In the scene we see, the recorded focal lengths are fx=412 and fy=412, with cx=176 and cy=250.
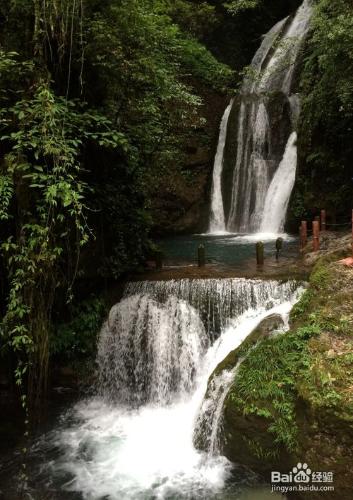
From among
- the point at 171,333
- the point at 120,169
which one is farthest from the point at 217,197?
the point at 171,333

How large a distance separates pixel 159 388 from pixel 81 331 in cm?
200

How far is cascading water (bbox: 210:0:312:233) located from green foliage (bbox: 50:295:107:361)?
863cm

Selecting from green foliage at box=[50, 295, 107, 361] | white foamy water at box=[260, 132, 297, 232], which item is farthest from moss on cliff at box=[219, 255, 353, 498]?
white foamy water at box=[260, 132, 297, 232]

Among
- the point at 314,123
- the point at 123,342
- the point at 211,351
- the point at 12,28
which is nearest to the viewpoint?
the point at 12,28

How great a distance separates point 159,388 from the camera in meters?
8.11

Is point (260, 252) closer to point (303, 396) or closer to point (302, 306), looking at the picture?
point (302, 306)

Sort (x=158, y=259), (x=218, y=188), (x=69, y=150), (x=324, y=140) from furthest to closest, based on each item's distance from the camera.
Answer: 1. (x=218, y=188)
2. (x=324, y=140)
3. (x=158, y=259)
4. (x=69, y=150)

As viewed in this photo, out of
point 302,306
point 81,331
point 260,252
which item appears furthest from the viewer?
point 260,252

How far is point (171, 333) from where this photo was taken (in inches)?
328

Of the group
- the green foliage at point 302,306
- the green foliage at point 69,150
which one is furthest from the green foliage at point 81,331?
the green foliage at point 302,306

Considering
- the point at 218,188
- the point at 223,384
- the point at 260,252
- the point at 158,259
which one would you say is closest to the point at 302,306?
the point at 223,384

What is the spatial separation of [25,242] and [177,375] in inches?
155

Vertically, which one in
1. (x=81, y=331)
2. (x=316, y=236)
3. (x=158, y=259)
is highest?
(x=316, y=236)

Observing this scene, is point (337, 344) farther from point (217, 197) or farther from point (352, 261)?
point (217, 197)
